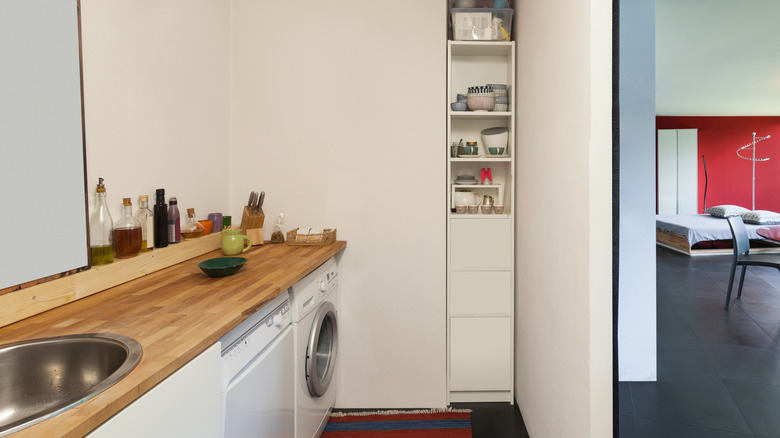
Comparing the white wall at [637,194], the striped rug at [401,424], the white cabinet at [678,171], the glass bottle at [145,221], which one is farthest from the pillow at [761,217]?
the glass bottle at [145,221]

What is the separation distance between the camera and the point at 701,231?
3.68 ft

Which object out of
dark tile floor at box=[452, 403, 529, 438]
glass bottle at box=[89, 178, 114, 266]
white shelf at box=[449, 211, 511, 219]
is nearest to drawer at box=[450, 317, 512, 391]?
dark tile floor at box=[452, 403, 529, 438]

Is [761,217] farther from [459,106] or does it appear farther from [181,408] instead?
[459,106]

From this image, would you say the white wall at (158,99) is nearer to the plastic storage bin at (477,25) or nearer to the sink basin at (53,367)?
the sink basin at (53,367)

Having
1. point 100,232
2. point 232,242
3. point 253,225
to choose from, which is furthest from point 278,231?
point 100,232

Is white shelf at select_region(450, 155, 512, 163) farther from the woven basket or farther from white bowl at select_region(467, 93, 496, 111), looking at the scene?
the woven basket

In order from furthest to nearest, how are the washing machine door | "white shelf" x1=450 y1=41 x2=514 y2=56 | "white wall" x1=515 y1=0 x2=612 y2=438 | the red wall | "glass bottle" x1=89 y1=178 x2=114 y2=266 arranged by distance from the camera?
"white shelf" x1=450 y1=41 x2=514 y2=56, the washing machine door, "glass bottle" x1=89 y1=178 x2=114 y2=266, "white wall" x1=515 y1=0 x2=612 y2=438, the red wall

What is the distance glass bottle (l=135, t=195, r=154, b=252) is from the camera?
1725mm

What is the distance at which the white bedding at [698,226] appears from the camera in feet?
3.59

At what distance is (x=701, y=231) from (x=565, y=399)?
87 centimetres

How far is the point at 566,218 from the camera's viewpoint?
162 cm

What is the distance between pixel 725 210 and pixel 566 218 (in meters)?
0.57

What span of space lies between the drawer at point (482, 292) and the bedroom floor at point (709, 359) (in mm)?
1207

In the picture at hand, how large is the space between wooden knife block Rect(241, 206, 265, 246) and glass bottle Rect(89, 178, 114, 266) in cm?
86
